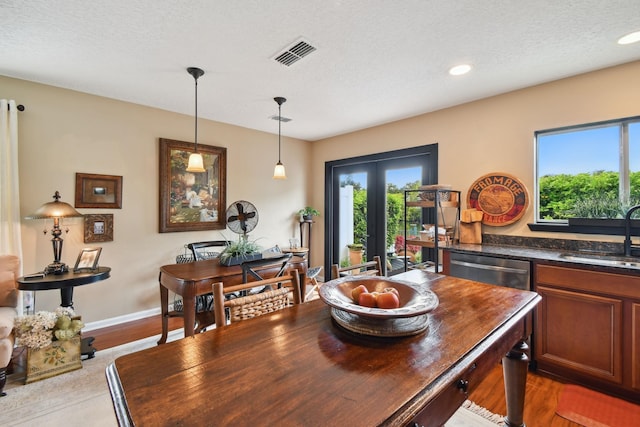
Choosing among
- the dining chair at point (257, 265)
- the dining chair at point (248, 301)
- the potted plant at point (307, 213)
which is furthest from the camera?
the potted plant at point (307, 213)

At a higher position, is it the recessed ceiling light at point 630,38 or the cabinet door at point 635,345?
the recessed ceiling light at point 630,38

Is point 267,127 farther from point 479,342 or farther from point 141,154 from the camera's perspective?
point 479,342

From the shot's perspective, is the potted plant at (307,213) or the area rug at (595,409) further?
the potted plant at (307,213)

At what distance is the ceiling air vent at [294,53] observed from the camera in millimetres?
2143

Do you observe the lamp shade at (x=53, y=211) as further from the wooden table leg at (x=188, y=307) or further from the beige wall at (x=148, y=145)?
the wooden table leg at (x=188, y=307)

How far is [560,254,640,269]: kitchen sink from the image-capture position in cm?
196

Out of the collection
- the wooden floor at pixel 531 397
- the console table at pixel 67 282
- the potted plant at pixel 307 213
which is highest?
the potted plant at pixel 307 213

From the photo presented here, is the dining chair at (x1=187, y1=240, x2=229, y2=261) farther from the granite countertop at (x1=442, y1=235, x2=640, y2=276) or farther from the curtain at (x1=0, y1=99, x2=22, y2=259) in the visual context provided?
the granite countertop at (x1=442, y1=235, x2=640, y2=276)

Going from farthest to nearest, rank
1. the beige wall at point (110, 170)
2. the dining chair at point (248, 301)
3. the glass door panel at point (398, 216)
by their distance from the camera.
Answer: the glass door panel at point (398, 216) → the beige wall at point (110, 170) → the dining chair at point (248, 301)

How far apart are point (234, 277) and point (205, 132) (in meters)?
2.38

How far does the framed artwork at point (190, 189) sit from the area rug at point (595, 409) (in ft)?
12.7

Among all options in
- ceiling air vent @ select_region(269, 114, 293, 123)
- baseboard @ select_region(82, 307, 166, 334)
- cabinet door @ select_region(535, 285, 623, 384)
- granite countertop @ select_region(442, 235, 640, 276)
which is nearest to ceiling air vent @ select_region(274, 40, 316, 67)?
ceiling air vent @ select_region(269, 114, 293, 123)

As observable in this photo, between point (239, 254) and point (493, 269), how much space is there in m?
2.24

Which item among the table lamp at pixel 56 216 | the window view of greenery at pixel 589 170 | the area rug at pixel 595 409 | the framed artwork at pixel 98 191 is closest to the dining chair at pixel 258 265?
the table lamp at pixel 56 216
